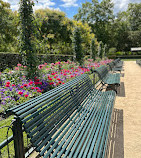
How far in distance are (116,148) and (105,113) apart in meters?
0.62

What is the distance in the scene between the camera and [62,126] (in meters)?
2.16

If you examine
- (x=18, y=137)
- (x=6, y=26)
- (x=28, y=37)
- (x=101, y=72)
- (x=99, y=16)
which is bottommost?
(x=18, y=137)

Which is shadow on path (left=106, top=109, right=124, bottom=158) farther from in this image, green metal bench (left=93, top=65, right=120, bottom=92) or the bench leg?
green metal bench (left=93, top=65, right=120, bottom=92)

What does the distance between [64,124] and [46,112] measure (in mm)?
462

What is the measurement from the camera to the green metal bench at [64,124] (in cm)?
158

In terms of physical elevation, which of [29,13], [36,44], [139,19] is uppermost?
[139,19]

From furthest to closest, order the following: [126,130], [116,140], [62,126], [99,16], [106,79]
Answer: [99,16] → [106,79] → [126,130] → [116,140] → [62,126]

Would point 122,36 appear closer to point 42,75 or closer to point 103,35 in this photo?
point 103,35

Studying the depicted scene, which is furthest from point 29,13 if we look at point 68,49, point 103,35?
point 103,35

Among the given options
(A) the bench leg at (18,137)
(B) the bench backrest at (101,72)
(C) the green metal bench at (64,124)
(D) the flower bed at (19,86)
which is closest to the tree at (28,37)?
(D) the flower bed at (19,86)

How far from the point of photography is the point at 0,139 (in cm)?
247

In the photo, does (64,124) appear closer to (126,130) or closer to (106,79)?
(126,130)

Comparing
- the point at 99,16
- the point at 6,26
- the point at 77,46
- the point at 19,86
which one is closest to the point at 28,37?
the point at 19,86

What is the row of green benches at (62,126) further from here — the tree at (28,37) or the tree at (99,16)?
the tree at (99,16)
